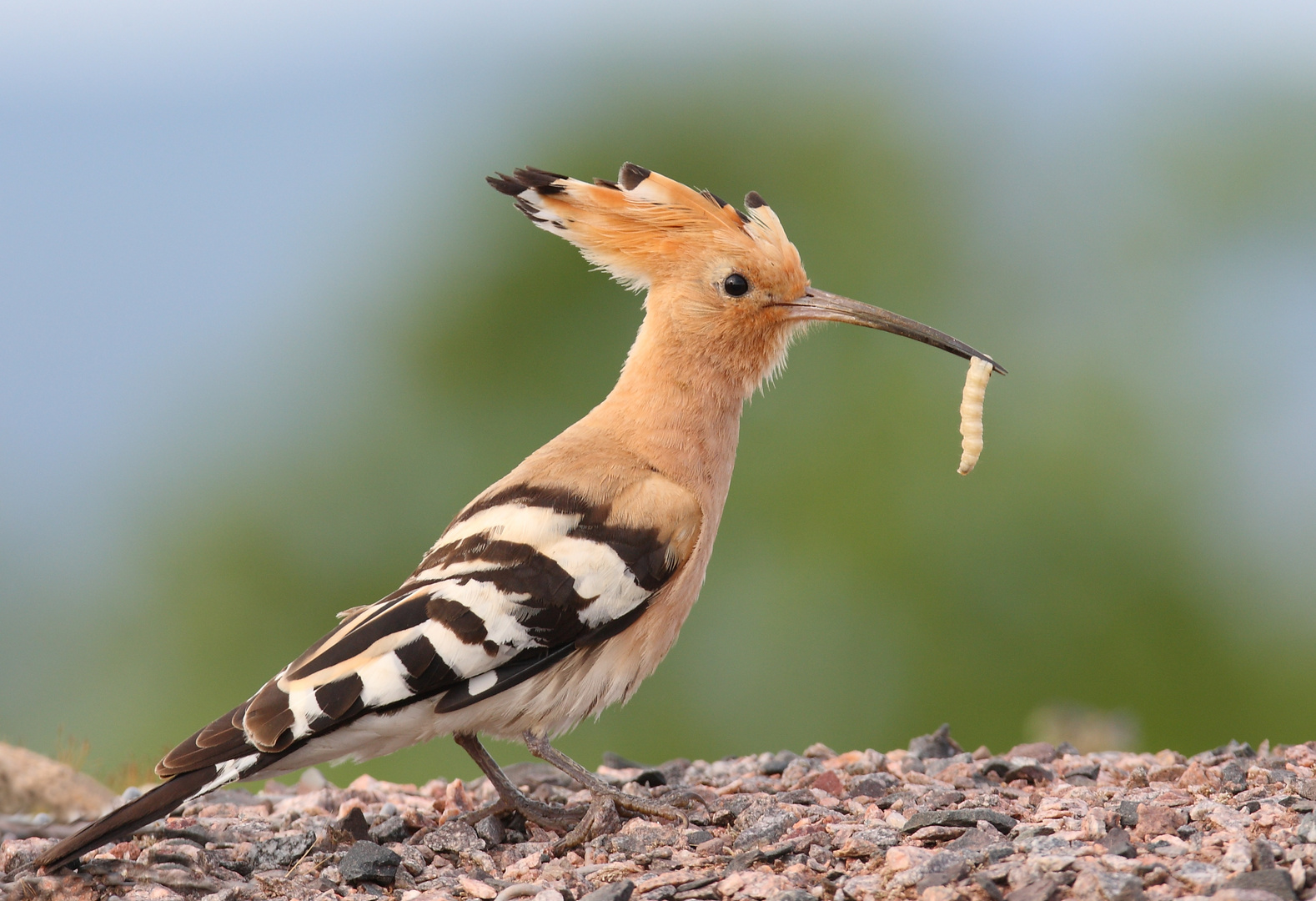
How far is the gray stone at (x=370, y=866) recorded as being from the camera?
11.2ft

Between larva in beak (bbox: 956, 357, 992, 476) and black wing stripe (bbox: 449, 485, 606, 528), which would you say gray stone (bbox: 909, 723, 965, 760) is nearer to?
larva in beak (bbox: 956, 357, 992, 476)

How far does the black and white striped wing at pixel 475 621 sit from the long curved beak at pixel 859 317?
3.28 feet

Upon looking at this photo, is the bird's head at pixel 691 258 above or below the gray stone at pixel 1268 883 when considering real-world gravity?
above

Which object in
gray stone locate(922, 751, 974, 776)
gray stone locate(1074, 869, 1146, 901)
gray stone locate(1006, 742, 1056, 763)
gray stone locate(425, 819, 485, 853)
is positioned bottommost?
gray stone locate(425, 819, 485, 853)

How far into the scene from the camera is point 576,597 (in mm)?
3613

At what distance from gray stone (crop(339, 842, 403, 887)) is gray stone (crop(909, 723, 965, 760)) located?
203 centimetres

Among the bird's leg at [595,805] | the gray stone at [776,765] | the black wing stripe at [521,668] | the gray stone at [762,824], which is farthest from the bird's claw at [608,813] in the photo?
the gray stone at [776,765]

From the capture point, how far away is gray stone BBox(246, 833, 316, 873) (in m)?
3.67

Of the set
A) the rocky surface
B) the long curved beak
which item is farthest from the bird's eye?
the rocky surface

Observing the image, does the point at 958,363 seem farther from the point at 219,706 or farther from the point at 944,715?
the point at 219,706

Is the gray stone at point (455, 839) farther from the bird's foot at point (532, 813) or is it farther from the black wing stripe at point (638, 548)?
the black wing stripe at point (638, 548)

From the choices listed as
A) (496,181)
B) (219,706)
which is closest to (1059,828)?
(496,181)

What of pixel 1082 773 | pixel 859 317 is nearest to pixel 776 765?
pixel 1082 773

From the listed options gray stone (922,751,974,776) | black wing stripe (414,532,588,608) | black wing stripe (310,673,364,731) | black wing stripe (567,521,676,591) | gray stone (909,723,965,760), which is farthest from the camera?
gray stone (909,723,965,760)
